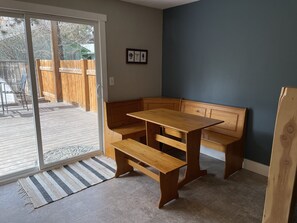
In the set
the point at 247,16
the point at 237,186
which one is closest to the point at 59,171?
the point at 237,186

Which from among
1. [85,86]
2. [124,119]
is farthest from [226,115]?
[85,86]

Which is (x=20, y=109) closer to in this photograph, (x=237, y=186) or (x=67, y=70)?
(x=67, y=70)

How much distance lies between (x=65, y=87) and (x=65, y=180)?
1247mm

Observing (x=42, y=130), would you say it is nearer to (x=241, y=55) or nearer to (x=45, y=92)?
(x=45, y=92)

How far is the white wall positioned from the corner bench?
226 mm

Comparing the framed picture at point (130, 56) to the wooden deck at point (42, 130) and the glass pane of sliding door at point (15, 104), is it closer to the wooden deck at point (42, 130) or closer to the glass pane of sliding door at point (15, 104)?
the wooden deck at point (42, 130)

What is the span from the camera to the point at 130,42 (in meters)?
3.41

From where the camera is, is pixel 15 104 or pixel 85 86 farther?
pixel 85 86

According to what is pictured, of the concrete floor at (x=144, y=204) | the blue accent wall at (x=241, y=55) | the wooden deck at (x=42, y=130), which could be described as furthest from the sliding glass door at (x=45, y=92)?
the blue accent wall at (x=241, y=55)

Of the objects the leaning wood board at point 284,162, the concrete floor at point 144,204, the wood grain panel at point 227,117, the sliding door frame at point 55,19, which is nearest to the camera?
the leaning wood board at point 284,162

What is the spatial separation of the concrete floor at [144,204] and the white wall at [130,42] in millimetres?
1485

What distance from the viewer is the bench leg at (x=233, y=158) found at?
272 centimetres

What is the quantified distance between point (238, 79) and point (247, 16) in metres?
0.79

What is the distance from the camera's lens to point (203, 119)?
8.54 feet
